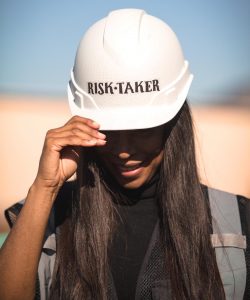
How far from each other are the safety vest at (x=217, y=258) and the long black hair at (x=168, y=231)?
4 centimetres

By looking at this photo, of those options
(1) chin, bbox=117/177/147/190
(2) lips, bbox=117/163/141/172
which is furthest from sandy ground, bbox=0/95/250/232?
(2) lips, bbox=117/163/141/172

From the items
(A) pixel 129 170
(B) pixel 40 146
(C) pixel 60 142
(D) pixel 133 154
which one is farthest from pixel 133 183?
(B) pixel 40 146

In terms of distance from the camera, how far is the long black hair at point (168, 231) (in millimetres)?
2600

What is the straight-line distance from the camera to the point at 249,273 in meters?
2.58

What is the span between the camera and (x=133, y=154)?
252cm

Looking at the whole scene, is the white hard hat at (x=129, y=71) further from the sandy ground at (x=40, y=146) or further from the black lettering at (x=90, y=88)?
the sandy ground at (x=40, y=146)

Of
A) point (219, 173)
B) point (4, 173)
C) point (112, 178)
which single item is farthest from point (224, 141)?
point (112, 178)

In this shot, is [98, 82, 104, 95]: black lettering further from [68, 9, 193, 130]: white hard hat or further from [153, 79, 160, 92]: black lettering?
[153, 79, 160, 92]: black lettering

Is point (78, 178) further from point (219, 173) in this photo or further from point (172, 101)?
point (219, 173)

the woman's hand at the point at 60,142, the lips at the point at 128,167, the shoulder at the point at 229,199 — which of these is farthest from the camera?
the shoulder at the point at 229,199

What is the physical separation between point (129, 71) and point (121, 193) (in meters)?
0.70

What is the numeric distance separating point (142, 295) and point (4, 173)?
13971 millimetres

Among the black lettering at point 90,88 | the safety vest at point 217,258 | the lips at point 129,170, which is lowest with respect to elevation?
the safety vest at point 217,258

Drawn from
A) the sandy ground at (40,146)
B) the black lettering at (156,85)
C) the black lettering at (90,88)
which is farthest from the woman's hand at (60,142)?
the sandy ground at (40,146)
